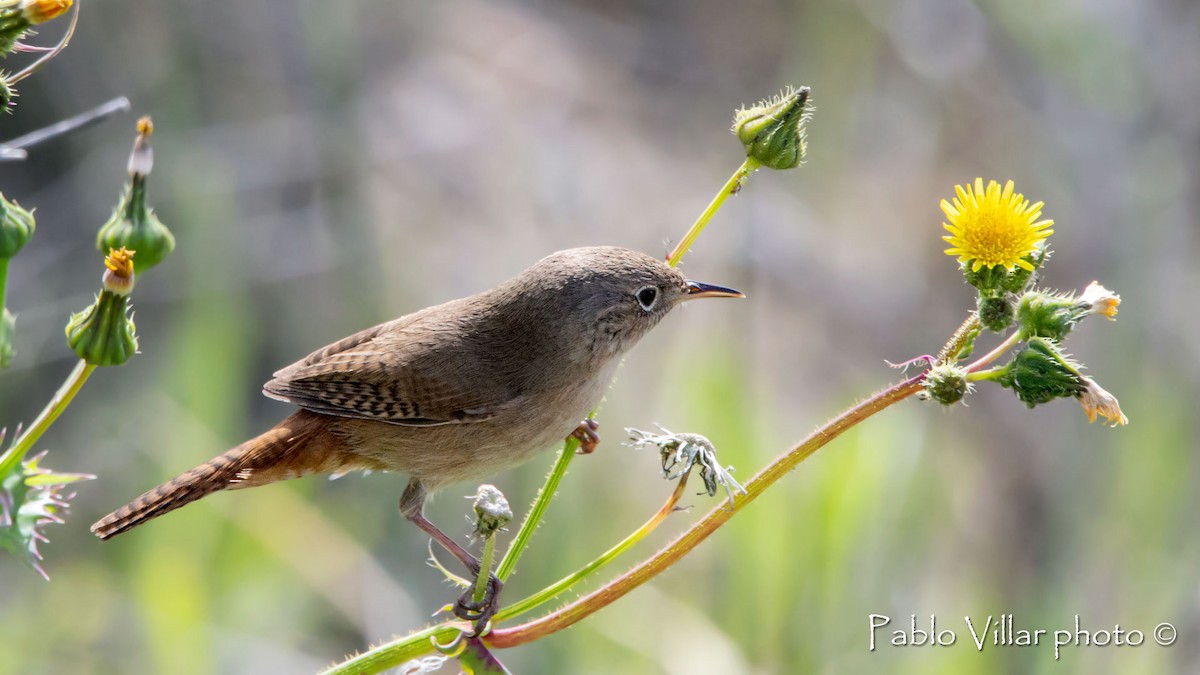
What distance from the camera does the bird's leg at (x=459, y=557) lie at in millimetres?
2699

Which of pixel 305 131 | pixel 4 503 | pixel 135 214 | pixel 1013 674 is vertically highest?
pixel 305 131

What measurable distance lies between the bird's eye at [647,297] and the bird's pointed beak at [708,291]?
100 millimetres

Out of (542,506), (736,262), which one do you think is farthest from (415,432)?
(736,262)

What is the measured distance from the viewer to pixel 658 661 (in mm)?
5188

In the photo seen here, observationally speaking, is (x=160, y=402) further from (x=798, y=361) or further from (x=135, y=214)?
(x=798, y=361)

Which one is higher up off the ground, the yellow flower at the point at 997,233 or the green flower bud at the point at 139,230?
the green flower bud at the point at 139,230

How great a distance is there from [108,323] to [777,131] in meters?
1.46

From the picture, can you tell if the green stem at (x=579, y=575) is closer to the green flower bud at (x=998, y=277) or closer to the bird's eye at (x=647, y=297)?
the green flower bud at (x=998, y=277)

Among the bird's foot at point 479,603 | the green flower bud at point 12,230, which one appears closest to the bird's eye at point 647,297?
the bird's foot at point 479,603

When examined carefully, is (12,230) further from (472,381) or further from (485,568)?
(472,381)

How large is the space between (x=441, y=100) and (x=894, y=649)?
259 inches

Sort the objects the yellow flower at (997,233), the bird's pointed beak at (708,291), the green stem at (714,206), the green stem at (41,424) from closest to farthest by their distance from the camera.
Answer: the green stem at (41,424) → the yellow flower at (997,233) → the green stem at (714,206) → the bird's pointed beak at (708,291)

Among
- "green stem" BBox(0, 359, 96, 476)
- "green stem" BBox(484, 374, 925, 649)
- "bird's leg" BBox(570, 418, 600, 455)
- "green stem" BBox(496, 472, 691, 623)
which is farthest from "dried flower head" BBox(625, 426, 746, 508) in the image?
"green stem" BBox(0, 359, 96, 476)

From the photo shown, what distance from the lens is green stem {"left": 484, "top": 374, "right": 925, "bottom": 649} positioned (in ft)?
6.85
